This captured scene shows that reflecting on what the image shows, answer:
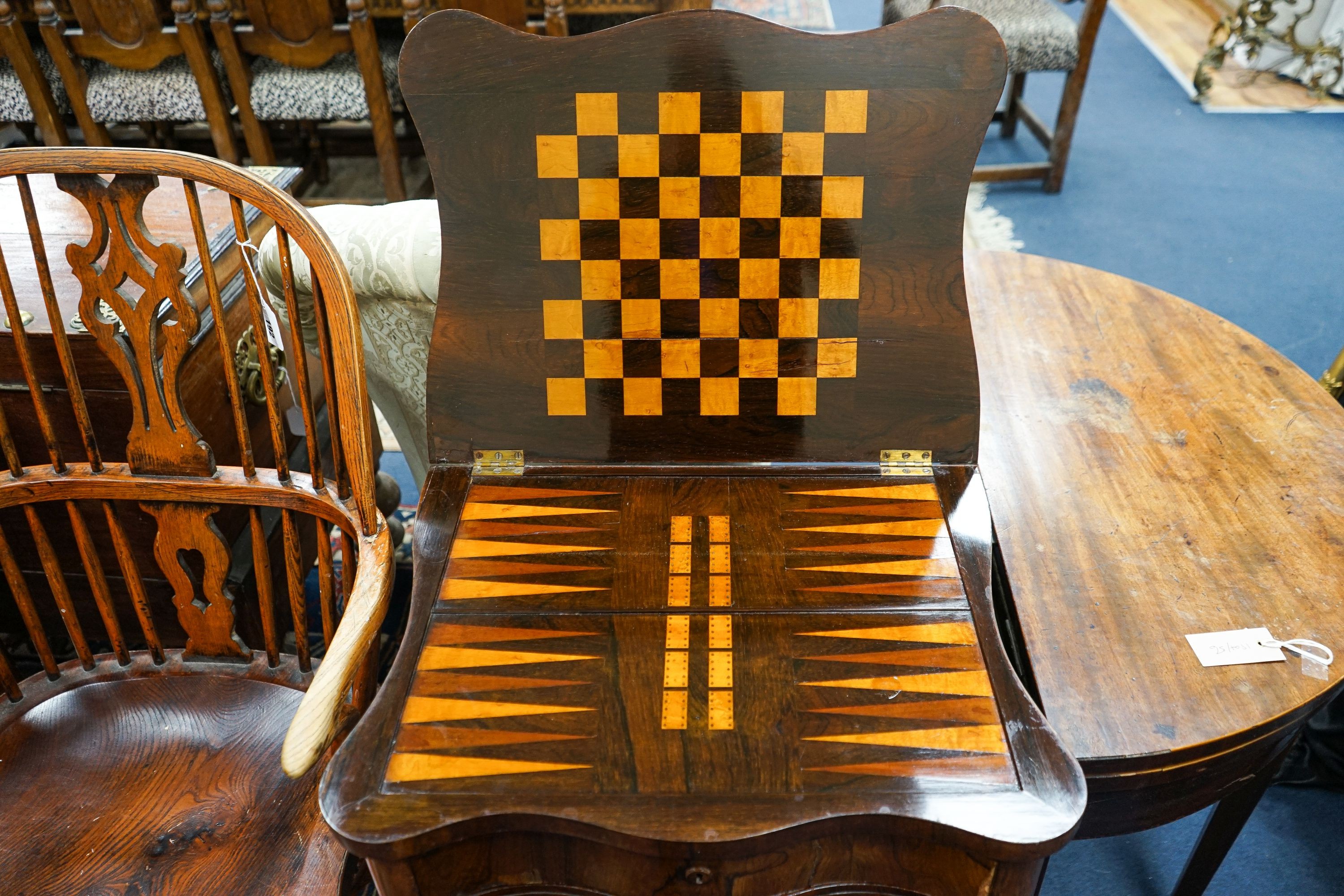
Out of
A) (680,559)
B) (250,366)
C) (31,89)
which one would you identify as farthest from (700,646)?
(31,89)

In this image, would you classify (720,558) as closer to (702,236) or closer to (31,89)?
(702,236)

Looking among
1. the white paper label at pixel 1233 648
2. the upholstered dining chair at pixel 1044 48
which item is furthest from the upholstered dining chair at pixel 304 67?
the white paper label at pixel 1233 648

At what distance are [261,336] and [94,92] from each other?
3.10 metres

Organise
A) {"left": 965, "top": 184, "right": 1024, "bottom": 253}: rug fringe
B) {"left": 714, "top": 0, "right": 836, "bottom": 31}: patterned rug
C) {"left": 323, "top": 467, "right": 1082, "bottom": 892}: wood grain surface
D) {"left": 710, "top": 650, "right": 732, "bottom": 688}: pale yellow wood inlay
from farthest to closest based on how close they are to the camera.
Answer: {"left": 714, "top": 0, "right": 836, "bottom": 31}: patterned rug
{"left": 965, "top": 184, "right": 1024, "bottom": 253}: rug fringe
{"left": 710, "top": 650, "right": 732, "bottom": 688}: pale yellow wood inlay
{"left": 323, "top": 467, "right": 1082, "bottom": 892}: wood grain surface

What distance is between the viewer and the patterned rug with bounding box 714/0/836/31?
5590 millimetres

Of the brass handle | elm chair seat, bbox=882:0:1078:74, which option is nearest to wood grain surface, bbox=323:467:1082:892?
the brass handle

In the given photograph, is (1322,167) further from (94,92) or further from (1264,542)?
(94,92)

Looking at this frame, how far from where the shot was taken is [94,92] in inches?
140

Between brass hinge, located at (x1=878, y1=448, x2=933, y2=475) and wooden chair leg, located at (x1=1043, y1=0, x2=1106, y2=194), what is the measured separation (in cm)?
304

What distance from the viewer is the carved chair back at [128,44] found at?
336cm

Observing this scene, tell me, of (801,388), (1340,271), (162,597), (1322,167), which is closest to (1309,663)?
(801,388)

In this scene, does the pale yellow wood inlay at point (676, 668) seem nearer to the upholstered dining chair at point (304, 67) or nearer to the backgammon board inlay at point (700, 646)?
the backgammon board inlay at point (700, 646)

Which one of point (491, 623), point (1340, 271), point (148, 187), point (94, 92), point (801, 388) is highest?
point (148, 187)

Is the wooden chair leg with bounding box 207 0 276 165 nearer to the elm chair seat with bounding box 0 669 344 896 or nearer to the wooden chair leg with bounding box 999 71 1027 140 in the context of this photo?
the elm chair seat with bounding box 0 669 344 896
